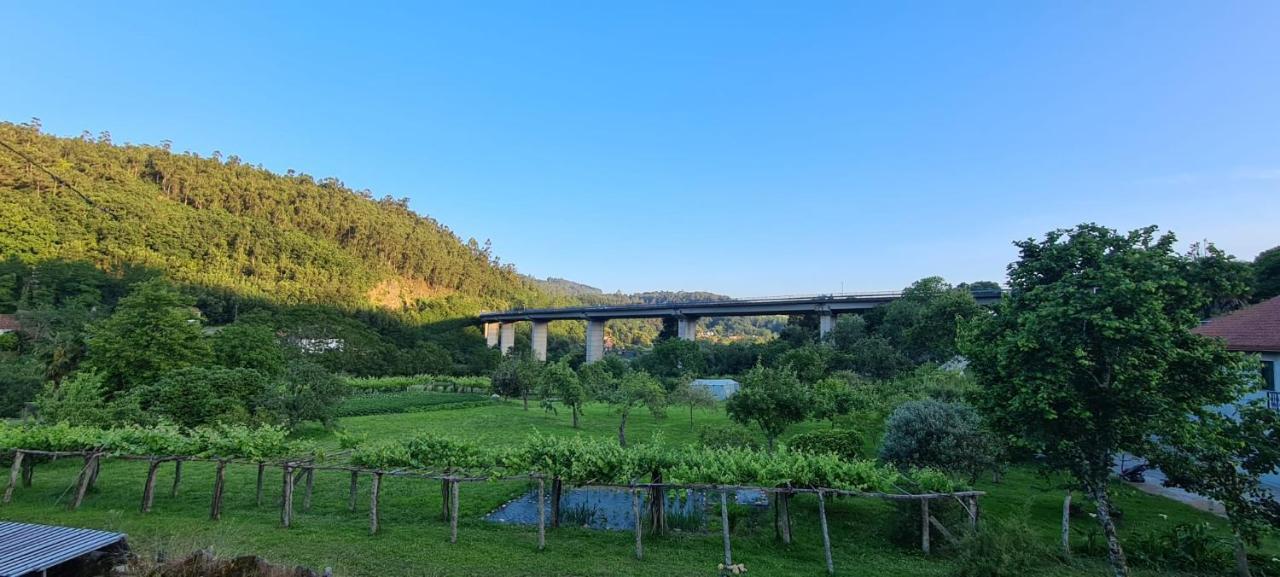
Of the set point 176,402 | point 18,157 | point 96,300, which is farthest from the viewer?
point 18,157

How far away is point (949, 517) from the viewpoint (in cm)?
1189

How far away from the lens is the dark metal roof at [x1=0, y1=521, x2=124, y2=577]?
24.8 ft

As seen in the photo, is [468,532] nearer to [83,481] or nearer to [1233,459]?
[83,481]

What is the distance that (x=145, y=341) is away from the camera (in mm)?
25719

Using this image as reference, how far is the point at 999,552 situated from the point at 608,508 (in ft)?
28.9

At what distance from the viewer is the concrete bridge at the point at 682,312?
63.3 metres

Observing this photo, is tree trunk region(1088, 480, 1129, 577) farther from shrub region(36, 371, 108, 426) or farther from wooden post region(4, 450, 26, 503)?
shrub region(36, 371, 108, 426)

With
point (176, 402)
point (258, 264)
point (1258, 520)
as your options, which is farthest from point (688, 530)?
point (258, 264)

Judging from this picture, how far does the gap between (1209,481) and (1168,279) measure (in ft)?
13.2

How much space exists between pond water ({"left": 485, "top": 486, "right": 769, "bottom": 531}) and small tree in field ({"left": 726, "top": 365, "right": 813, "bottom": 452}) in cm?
400

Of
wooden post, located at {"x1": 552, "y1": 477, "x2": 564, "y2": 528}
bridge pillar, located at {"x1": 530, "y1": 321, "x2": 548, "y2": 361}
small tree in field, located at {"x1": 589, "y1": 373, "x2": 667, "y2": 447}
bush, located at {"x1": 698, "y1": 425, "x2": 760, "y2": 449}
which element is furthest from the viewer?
bridge pillar, located at {"x1": 530, "y1": 321, "x2": 548, "y2": 361}

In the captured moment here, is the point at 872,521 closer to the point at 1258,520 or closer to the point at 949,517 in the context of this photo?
the point at 949,517

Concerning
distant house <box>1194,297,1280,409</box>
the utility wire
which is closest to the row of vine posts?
distant house <box>1194,297,1280,409</box>

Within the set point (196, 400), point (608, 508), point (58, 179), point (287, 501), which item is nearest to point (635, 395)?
point (608, 508)
